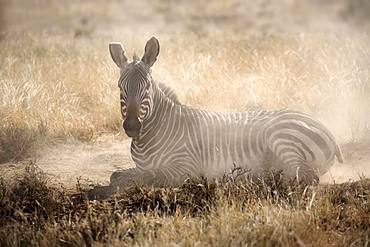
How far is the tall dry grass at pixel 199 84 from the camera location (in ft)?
33.8

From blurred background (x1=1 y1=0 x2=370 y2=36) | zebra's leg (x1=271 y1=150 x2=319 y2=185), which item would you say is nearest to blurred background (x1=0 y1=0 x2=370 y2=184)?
zebra's leg (x1=271 y1=150 x2=319 y2=185)

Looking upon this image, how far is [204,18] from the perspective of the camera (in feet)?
98.2

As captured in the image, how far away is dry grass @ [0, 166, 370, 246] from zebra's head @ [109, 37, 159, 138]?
81 cm

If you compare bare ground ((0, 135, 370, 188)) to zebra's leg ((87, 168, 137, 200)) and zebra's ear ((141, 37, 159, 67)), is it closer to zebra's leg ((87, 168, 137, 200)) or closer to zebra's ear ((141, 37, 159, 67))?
zebra's leg ((87, 168, 137, 200))

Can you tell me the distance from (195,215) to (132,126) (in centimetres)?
137

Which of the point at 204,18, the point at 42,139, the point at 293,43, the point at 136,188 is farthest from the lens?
the point at 204,18

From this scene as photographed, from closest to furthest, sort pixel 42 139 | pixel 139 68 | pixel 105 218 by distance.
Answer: pixel 105 218
pixel 139 68
pixel 42 139

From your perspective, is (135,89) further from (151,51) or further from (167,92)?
(167,92)

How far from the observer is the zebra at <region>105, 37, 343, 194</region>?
7.80 metres

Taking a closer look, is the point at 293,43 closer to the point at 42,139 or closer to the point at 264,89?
the point at 264,89

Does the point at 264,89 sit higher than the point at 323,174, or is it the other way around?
the point at 264,89

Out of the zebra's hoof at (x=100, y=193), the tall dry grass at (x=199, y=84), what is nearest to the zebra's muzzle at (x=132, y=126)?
the zebra's hoof at (x=100, y=193)

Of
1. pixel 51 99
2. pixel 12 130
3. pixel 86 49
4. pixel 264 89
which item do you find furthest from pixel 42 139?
pixel 86 49

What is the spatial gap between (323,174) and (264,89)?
3490 mm
